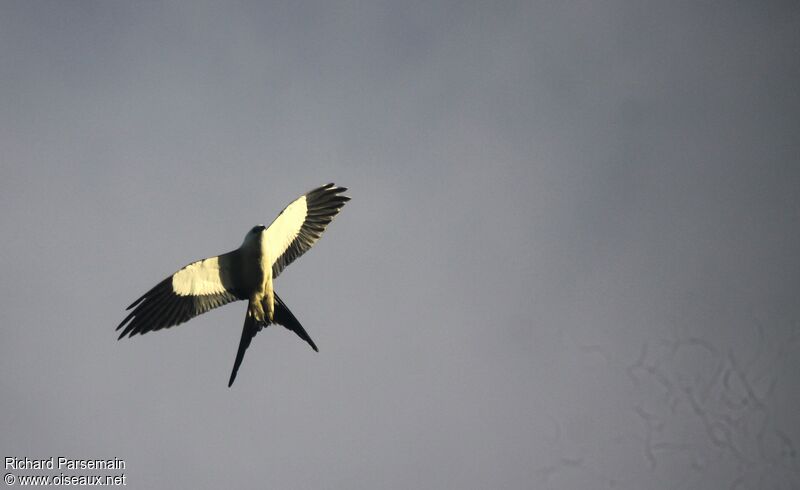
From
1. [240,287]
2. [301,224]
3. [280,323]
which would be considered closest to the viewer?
[280,323]

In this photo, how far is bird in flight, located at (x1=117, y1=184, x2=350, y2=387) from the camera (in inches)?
555

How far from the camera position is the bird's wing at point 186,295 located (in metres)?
14.2

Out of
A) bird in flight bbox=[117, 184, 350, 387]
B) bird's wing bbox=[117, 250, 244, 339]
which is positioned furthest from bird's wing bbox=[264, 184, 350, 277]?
bird's wing bbox=[117, 250, 244, 339]

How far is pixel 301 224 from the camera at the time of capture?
49.8 ft

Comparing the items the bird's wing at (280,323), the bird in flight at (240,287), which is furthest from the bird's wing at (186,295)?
the bird's wing at (280,323)

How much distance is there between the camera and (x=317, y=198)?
1534cm

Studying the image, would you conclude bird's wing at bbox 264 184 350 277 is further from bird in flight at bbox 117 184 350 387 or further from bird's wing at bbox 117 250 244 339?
bird's wing at bbox 117 250 244 339

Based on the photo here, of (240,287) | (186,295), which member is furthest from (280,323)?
(186,295)

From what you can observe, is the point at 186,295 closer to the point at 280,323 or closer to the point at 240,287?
the point at 240,287

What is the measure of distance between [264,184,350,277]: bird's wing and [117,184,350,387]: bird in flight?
19mm

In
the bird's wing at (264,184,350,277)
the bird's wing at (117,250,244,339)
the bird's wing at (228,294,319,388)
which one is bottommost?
the bird's wing at (228,294,319,388)

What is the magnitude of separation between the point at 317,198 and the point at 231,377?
4066 mm

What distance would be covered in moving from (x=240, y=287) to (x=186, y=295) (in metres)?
1.05

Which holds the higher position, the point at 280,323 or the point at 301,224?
the point at 301,224
